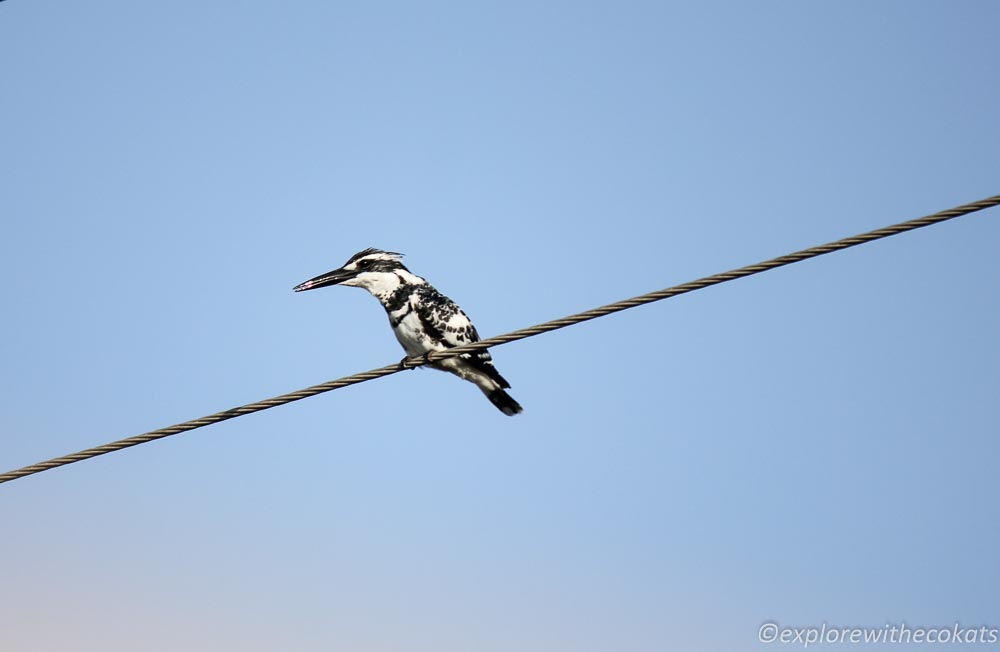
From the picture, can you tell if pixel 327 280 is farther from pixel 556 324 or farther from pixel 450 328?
pixel 556 324

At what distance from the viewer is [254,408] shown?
564 centimetres

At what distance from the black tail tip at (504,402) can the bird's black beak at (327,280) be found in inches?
59.4

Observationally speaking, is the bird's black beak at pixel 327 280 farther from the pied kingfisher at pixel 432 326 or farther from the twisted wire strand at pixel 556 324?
the twisted wire strand at pixel 556 324

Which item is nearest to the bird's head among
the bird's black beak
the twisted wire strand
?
the bird's black beak

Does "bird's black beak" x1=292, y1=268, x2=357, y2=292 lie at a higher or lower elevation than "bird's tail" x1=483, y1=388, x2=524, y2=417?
higher

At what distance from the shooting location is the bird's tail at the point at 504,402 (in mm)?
7980

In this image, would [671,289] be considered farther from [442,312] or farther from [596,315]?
[442,312]

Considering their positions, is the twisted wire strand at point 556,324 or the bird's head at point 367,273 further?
the bird's head at point 367,273

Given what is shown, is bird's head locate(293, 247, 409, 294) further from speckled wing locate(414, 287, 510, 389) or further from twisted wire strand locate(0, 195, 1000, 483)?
twisted wire strand locate(0, 195, 1000, 483)

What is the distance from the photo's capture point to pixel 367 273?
8.50 meters

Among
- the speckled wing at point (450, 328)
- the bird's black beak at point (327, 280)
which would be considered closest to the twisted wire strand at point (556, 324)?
the speckled wing at point (450, 328)

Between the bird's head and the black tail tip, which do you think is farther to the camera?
the bird's head

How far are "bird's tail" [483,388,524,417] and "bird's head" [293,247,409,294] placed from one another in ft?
3.80

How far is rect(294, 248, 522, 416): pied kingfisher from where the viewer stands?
7.88m
